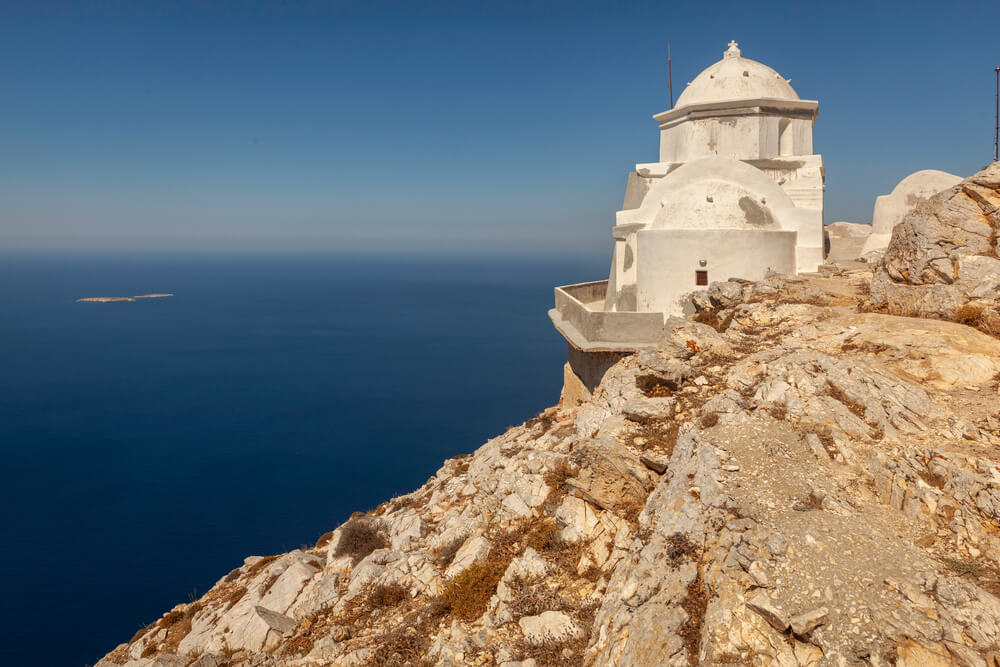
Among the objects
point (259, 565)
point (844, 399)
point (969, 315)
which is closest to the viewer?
point (844, 399)

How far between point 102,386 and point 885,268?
72425 millimetres

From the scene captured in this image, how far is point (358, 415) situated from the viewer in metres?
56.2

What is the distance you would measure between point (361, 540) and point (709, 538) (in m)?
6.19

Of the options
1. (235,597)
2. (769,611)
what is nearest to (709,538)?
(769,611)

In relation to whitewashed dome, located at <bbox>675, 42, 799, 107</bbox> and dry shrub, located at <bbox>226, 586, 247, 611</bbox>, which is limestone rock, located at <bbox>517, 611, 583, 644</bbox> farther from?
whitewashed dome, located at <bbox>675, 42, 799, 107</bbox>

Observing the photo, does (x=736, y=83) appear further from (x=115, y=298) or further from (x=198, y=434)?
(x=115, y=298)

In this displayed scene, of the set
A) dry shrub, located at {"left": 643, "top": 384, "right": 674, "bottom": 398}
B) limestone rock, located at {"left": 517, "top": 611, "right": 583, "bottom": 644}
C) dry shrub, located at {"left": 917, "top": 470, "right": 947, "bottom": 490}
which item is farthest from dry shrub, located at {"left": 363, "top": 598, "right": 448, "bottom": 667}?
dry shrub, located at {"left": 917, "top": 470, "right": 947, "bottom": 490}

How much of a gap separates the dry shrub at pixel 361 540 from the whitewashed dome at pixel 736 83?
55.2 ft

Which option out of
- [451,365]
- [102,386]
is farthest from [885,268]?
[102,386]

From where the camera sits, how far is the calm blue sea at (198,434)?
29500mm

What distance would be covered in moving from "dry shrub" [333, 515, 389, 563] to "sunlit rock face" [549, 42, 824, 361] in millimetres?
6990

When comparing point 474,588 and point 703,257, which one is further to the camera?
point 703,257

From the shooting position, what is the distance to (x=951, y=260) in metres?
9.40

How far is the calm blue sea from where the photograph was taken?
29.5 meters
